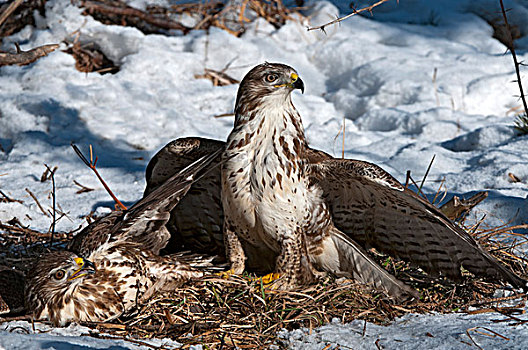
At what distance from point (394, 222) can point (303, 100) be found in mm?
4015

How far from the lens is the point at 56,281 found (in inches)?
128

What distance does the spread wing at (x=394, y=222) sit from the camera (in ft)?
10.9

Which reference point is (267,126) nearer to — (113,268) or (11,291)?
(113,268)

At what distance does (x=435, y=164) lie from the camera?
19.7ft

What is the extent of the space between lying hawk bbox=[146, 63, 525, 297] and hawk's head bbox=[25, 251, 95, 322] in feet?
2.99

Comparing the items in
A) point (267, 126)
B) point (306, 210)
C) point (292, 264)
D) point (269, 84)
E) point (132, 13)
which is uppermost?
point (132, 13)

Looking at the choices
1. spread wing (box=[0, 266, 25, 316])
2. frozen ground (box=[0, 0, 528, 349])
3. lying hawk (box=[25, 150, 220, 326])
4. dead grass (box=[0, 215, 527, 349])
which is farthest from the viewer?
frozen ground (box=[0, 0, 528, 349])

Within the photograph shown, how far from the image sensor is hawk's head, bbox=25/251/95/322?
3.20 m

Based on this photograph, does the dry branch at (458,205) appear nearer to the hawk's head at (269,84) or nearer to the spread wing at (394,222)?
the spread wing at (394,222)

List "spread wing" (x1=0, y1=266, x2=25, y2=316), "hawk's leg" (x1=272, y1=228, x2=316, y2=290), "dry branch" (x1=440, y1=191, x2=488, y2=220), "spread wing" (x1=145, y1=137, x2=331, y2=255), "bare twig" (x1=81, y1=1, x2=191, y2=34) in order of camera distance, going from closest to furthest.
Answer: "spread wing" (x1=0, y1=266, x2=25, y2=316) < "hawk's leg" (x1=272, y1=228, x2=316, y2=290) < "spread wing" (x1=145, y1=137, x2=331, y2=255) < "dry branch" (x1=440, y1=191, x2=488, y2=220) < "bare twig" (x1=81, y1=1, x2=191, y2=34)

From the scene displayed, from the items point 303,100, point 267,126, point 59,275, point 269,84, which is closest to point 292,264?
point 267,126

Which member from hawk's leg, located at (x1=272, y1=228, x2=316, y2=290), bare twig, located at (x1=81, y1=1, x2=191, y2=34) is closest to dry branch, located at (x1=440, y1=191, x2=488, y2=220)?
hawk's leg, located at (x1=272, y1=228, x2=316, y2=290)

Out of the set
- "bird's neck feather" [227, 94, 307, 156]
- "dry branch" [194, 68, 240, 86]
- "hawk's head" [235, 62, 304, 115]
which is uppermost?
"hawk's head" [235, 62, 304, 115]

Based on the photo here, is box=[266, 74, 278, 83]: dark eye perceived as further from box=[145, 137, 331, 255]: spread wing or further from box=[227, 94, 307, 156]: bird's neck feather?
box=[145, 137, 331, 255]: spread wing
